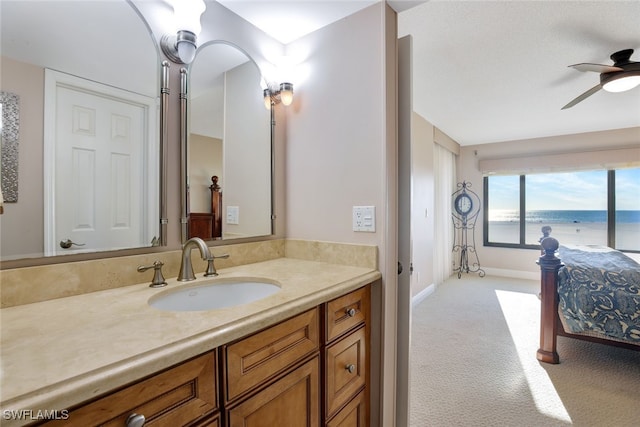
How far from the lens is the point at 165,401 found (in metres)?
0.63

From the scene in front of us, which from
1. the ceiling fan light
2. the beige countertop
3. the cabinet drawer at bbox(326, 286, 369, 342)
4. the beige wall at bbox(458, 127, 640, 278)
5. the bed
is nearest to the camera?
the beige countertop

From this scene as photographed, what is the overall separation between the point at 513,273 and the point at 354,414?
5.12 meters

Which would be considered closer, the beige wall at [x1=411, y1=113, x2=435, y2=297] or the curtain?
the beige wall at [x1=411, y1=113, x2=435, y2=297]

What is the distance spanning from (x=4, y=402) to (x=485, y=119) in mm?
4656

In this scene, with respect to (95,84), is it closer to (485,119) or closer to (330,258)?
(330,258)

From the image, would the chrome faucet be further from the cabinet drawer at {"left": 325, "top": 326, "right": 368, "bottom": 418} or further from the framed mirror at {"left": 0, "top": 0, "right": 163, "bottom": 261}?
the cabinet drawer at {"left": 325, "top": 326, "right": 368, "bottom": 418}

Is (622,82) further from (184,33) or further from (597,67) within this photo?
(184,33)

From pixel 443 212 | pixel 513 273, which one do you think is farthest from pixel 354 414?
pixel 513 273

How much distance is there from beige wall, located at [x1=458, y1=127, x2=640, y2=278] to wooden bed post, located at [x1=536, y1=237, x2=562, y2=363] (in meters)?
3.21

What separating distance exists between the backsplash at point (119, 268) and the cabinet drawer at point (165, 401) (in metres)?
0.62

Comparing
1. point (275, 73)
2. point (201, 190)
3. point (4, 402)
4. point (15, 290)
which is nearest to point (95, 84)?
point (201, 190)

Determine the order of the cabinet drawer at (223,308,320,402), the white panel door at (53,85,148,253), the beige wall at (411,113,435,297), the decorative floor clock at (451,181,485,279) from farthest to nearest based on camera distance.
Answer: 1. the decorative floor clock at (451,181,485,279)
2. the beige wall at (411,113,435,297)
3. the white panel door at (53,85,148,253)
4. the cabinet drawer at (223,308,320,402)

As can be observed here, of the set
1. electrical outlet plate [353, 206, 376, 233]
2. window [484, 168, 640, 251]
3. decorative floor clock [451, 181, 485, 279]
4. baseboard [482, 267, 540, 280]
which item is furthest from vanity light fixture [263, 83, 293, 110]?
baseboard [482, 267, 540, 280]

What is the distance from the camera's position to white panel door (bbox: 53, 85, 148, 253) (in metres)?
1.01
